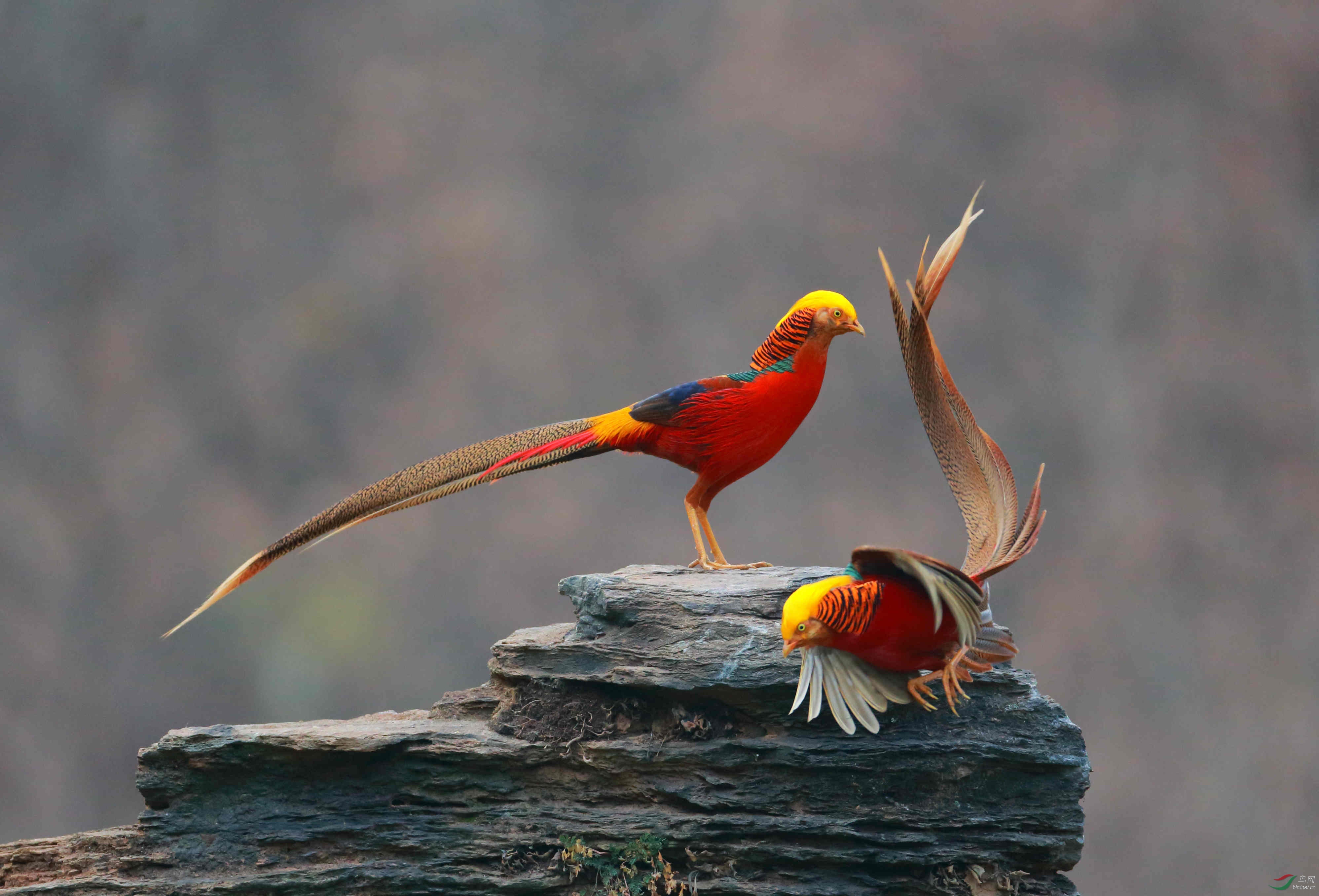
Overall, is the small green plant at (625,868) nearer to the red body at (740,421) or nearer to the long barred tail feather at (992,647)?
the long barred tail feather at (992,647)

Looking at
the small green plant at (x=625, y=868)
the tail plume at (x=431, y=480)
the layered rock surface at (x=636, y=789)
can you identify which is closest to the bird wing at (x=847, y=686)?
the layered rock surface at (x=636, y=789)

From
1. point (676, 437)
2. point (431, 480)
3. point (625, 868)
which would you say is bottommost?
point (625, 868)

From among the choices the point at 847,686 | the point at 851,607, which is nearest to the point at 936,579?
the point at 851,607

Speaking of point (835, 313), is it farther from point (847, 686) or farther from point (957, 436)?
point (847, 686)

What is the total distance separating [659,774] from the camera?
4.06m

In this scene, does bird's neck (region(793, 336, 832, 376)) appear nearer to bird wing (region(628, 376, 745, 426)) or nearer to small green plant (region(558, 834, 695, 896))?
bird wing (region(628, 376, 745, 426))

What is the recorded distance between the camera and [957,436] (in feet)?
13.8

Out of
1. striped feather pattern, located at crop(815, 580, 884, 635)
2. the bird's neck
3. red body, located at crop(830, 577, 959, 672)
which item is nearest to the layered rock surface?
red body, located at crop(830, 577, 959, 672)

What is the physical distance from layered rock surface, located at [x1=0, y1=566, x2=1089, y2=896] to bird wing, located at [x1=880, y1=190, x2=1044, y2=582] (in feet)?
1.99

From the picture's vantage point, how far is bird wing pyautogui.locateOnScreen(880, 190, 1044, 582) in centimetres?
396

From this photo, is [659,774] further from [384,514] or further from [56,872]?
[56,872]

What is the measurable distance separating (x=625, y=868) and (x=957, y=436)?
2.17m

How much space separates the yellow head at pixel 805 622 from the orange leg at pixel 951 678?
44 cm

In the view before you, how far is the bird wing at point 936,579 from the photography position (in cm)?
330
